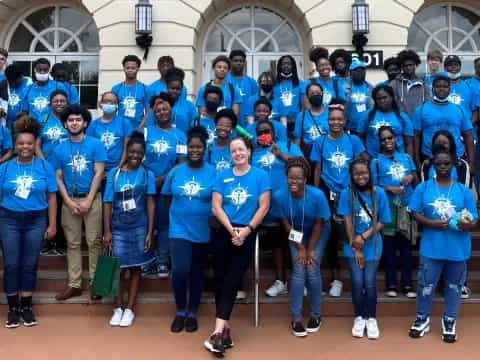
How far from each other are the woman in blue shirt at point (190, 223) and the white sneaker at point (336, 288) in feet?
4.70

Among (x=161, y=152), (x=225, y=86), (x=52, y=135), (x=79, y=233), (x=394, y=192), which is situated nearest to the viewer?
(x=394, y=192)

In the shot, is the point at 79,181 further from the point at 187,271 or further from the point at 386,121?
the point at 386,121

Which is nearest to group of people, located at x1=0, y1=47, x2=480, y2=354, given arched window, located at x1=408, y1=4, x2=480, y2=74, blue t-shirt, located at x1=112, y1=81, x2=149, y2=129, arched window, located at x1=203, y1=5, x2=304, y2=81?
blue t-shirt, located at x1=112, y1=81, x2=149, y2=129

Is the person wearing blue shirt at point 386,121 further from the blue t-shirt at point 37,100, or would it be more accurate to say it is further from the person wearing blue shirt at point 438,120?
the blue t-shirt at point 37,100

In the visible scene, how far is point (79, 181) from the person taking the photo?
4.99 meters

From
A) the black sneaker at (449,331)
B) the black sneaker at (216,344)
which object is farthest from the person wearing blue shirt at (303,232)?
the black sneaker at (449,331)

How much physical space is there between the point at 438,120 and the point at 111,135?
12.0 ft

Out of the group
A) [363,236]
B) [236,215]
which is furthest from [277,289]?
[236,215]

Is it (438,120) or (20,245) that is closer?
(20,245)

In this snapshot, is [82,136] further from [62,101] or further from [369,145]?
[369,145]

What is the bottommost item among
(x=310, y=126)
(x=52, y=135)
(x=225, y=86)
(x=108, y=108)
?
(x=52, y=135)

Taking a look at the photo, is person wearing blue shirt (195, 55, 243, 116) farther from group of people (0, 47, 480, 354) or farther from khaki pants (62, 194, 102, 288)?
khaki pants (62, 194, 102, 288)

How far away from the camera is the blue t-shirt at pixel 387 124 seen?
17.7ft

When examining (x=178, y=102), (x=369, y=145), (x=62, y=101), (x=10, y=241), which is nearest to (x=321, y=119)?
(x=369, y=145)
